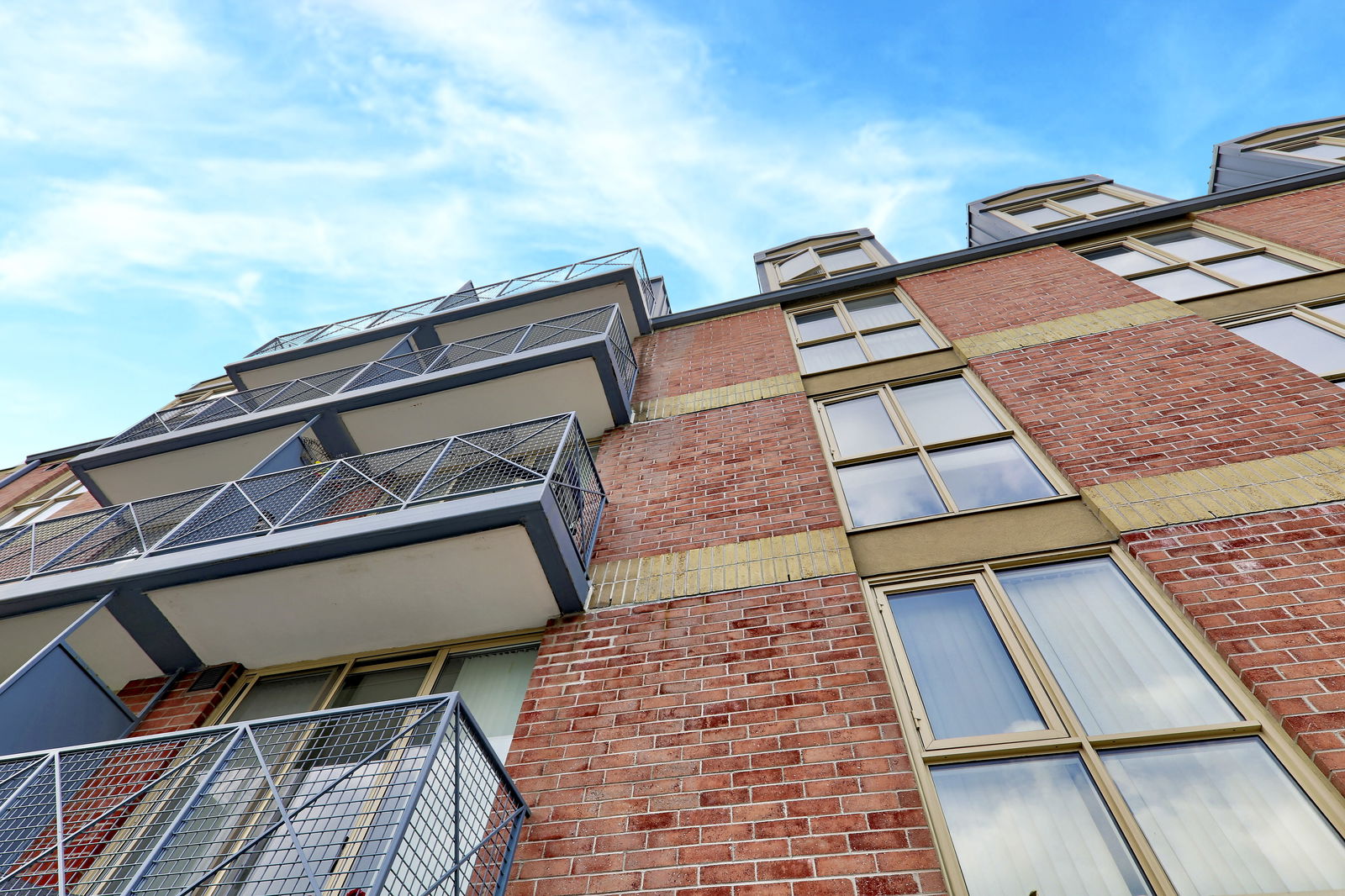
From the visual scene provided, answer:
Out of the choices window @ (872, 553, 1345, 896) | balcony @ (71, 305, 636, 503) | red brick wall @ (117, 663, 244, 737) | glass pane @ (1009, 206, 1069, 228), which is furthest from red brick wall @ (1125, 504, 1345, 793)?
glass pane @ (1009, 206, 1069, 228)

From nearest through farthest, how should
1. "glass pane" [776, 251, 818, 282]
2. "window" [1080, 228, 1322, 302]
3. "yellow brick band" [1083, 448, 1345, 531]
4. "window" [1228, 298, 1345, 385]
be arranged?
"yellow brick band" [1083, 448, 1345, 531] < "window" [1228, 298, 1345, 385] < "window" [1080, 228, 1322, 302] < "glass pane" [776, 251, 818, 282]

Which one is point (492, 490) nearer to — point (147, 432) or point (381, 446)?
point (381, 446)

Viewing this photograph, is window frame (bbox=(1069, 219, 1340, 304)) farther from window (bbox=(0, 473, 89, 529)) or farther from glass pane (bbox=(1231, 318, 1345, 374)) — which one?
window (bbox=(0, 473, 89, 529))

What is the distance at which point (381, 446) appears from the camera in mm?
9422

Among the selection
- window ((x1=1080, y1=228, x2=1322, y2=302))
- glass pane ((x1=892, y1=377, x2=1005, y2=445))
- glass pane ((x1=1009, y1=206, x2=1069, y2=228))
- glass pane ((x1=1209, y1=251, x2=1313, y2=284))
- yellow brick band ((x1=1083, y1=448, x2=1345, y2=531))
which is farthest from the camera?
glass pane ((x1=1009, y1=206, x2=1069, y2=228))

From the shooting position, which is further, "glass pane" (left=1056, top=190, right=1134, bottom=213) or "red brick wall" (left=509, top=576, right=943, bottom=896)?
"glass pane" (left=1056, top=190, right=1134, bottom=213)

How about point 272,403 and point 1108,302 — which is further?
point 272,403

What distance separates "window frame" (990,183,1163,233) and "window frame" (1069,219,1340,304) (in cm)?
189

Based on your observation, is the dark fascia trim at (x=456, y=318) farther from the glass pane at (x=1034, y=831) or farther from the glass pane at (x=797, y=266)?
the glass pane at (x=1034, y=831)

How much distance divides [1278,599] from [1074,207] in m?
12.9

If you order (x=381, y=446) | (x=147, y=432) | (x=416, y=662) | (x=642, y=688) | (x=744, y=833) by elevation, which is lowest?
(x=744, y=833)

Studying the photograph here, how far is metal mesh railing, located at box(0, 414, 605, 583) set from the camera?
20.0 feet

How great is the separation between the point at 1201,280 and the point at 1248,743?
7.84 m

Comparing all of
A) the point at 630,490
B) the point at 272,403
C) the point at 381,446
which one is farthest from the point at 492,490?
the point at 272,403
